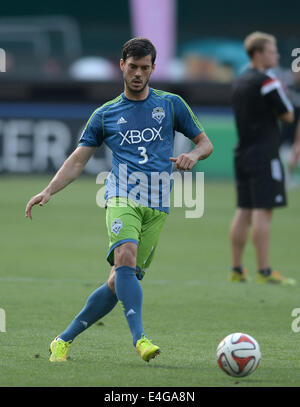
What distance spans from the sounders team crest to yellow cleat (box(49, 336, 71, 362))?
5.22 ft

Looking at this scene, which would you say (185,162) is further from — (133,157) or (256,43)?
(256,43)

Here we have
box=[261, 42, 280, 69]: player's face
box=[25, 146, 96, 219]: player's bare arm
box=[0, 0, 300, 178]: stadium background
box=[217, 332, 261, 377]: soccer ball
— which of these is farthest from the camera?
box=[0, 0, 300, 178]: stadium background

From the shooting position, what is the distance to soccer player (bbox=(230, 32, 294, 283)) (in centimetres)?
1005

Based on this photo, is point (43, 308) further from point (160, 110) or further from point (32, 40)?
point (32, 40)

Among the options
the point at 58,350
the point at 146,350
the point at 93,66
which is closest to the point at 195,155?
the point at 146,350

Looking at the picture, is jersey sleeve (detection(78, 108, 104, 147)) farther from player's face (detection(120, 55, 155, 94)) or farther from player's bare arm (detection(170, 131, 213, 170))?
player's bare arm (detection(170, 131, 213, 170))

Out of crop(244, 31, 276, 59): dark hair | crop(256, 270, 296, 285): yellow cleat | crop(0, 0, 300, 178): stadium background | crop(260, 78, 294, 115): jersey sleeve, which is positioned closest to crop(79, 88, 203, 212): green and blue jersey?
crop(260, 78, 294, 115): jersey sleeve

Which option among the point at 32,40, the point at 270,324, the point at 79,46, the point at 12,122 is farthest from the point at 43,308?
the point at 79,46

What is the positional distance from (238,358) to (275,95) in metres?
4.48

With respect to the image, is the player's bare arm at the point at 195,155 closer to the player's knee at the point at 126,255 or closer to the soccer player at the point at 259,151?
the player's knee at the point at 126,255

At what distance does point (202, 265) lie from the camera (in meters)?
11.4

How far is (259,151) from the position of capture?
398 inches

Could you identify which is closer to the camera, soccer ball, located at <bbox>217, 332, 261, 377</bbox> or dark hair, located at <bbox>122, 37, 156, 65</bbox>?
soccer ball, located at <bbox>217, 332, 261, 377</bbox>

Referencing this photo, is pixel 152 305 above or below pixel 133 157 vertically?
below
